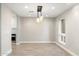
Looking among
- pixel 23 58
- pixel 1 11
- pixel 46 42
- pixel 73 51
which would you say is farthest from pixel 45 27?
pixel 23 58

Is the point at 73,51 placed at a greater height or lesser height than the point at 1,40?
lesser

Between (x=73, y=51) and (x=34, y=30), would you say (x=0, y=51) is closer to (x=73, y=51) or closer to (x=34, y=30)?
(x=73, y=51)

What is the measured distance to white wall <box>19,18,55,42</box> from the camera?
9500mm

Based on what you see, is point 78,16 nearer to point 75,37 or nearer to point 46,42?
point 75,37

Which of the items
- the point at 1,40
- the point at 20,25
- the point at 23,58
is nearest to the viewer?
the point at 23,58

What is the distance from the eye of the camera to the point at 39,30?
9586mm

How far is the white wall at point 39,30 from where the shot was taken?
9500mm

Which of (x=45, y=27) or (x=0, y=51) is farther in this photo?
(x=45, y=27)

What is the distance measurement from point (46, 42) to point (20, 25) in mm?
2481

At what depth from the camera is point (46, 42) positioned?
31.1 feet

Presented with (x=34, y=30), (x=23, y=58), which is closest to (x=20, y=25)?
(x=34, y=30)

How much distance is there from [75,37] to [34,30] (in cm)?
518

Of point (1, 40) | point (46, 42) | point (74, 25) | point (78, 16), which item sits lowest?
point (46, 42)

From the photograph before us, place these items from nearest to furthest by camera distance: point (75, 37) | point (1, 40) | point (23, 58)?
point (23, 58) < point (1, 40) < point (75, 37)
